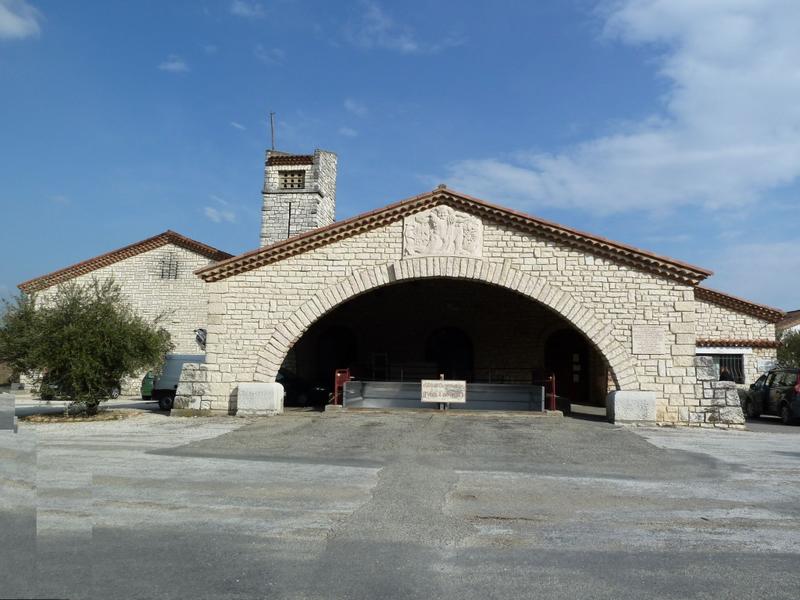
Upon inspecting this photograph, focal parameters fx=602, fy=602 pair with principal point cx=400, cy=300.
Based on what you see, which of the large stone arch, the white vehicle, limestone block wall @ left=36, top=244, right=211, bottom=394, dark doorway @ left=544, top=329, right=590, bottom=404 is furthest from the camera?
limestone block wall @ left=36, top=244, right=211, bottom=394

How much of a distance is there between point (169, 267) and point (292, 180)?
6.08m

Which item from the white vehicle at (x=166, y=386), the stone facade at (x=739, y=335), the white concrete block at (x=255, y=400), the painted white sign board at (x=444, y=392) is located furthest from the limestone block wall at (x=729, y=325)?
the white vehicle at (x=166, y=386)

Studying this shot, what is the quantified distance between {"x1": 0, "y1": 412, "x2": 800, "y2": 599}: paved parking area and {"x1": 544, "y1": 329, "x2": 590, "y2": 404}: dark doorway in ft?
35.7

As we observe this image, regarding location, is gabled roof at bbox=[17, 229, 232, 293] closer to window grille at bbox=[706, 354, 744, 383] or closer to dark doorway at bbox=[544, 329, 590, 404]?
dark doorway at bbox=[544, 329, 590, 404]

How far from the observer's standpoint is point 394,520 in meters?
5.34

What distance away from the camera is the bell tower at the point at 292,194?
969 inches

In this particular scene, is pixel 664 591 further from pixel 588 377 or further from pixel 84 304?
pixel 588 377

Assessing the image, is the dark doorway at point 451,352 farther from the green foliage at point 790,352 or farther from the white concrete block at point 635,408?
the green foliage at point 790,352

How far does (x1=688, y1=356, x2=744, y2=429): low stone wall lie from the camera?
13.2 metres

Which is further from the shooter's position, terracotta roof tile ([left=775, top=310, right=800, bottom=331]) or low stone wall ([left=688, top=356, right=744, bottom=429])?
terracotta roof tile ([left=775, top=310, right=800, bottom=331])

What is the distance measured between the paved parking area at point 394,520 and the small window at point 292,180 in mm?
16710

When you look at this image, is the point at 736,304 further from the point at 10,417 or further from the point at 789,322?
the point at 10,417

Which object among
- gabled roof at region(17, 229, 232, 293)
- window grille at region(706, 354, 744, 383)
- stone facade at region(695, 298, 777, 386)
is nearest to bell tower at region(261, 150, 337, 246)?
gabled roof at region(17, 229, 232, 293)

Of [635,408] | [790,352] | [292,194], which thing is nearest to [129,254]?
[292,194]
